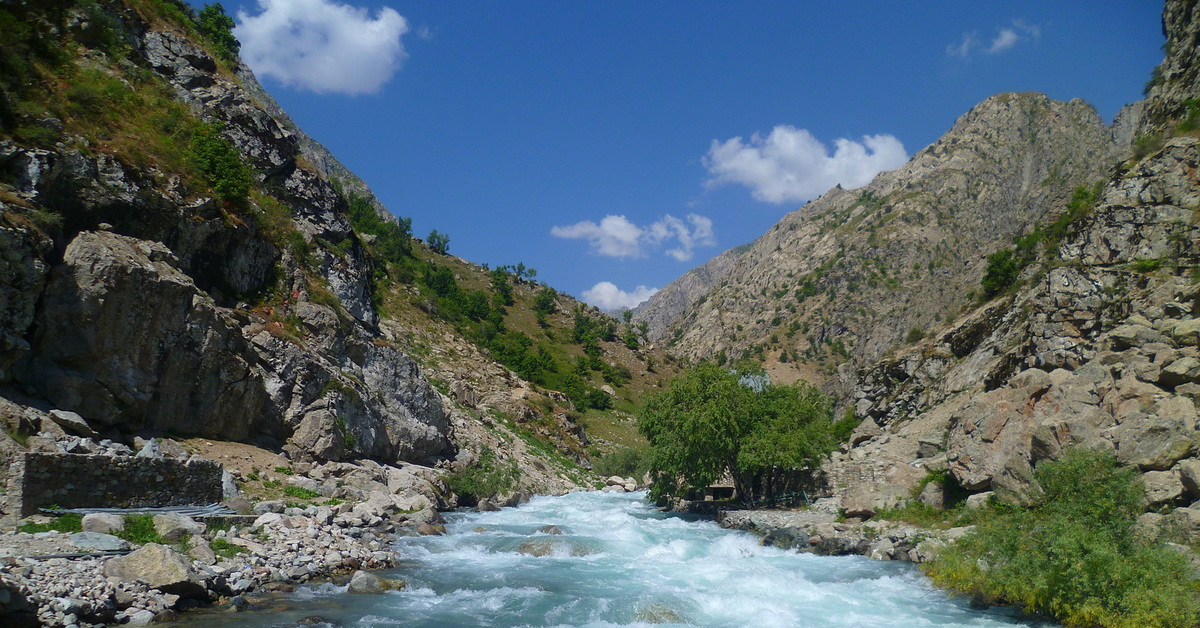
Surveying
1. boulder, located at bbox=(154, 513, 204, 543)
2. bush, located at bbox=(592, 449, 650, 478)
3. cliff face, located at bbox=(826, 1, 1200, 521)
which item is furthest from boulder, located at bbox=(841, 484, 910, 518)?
bush, located at bbox=(592, 449, 650, 478)

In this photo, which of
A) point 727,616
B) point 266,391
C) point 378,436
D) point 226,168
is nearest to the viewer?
point 727,616

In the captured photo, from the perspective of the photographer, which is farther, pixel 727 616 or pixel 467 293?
pixel 467 293

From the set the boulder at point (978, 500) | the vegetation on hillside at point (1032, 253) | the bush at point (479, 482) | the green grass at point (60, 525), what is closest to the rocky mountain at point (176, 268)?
the bush at point (479, 482)

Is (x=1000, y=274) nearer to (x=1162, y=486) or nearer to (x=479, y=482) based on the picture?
(x=1162, y=486)

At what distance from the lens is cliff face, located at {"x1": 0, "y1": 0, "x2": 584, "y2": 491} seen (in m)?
18.5

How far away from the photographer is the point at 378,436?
109ft

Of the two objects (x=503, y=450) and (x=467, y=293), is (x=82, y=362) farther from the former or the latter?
(x=467, y=293)

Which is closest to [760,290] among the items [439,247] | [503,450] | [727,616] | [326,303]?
[439,247]

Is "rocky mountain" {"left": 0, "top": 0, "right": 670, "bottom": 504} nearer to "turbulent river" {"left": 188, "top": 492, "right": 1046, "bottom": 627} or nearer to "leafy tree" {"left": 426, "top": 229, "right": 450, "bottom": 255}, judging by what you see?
"turbulent river" {"left": 188, "top": 492, "right": 1046, "bottom": 627}

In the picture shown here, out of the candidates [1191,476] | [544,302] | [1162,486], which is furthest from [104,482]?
[544,302]

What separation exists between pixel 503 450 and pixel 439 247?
289ft

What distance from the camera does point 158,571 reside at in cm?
1211

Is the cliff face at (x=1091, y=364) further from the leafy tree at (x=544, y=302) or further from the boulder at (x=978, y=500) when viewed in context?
the leafy tree at (x=544, y=302)

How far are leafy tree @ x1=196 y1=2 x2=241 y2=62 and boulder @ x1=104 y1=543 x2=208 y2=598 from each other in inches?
1937
